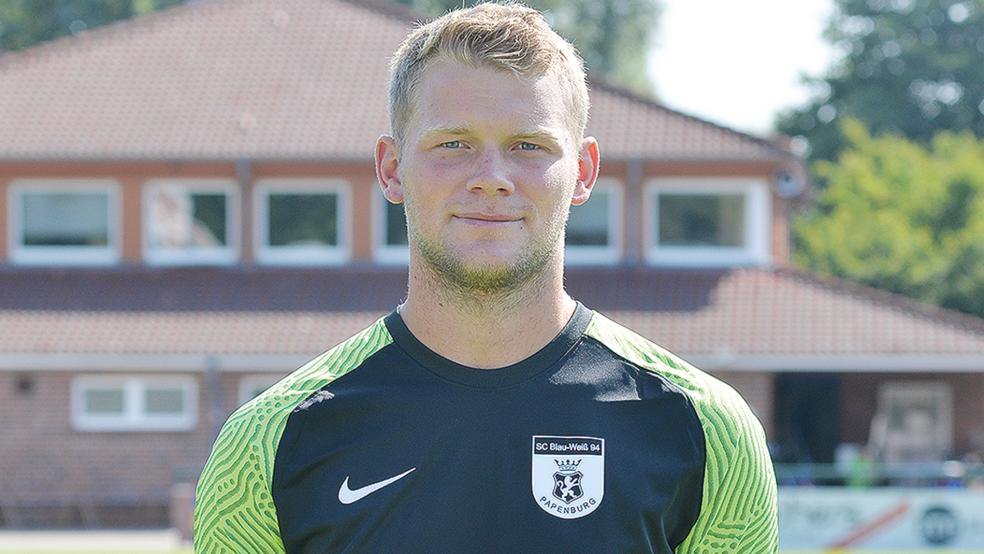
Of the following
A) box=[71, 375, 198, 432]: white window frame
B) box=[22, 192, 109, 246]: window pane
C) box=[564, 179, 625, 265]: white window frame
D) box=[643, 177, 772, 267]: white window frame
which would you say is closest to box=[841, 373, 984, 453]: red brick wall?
box=[643, 177, 772, 267]: white window frame

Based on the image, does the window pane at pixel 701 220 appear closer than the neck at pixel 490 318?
No

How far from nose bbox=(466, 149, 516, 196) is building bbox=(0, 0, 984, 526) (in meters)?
23.0

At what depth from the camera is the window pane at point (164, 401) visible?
27531 mm

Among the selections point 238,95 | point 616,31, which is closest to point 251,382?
point 238,95

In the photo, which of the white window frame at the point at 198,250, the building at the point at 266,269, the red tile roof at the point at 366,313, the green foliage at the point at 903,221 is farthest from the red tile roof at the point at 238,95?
the green foliage at the point at 903,221

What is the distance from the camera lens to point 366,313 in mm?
26969

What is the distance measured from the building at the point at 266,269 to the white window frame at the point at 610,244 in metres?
0.04

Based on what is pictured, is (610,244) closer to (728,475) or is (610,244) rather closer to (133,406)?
(133,406)

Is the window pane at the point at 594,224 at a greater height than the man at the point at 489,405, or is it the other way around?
the window pane at the point at 594,224

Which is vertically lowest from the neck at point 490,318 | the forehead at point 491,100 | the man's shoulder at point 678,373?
the man's shoulder at point 678,373

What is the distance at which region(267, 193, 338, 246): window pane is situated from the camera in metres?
28.9

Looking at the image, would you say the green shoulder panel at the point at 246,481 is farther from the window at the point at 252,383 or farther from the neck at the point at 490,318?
the window at the point at 252,383

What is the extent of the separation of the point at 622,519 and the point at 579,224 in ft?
83.9

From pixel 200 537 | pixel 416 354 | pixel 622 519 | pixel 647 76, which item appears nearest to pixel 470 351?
pixel 416 354
